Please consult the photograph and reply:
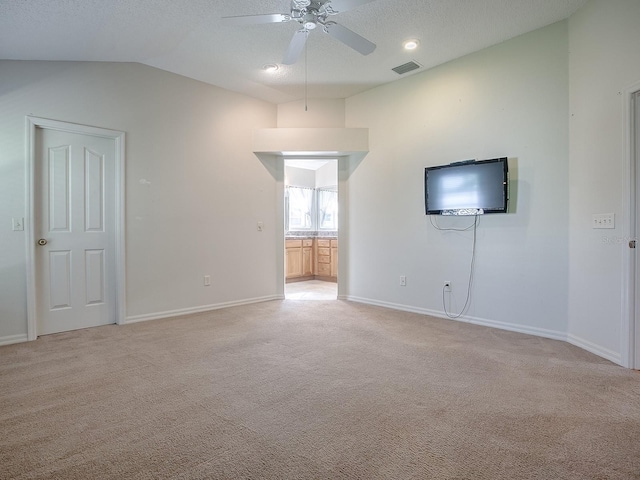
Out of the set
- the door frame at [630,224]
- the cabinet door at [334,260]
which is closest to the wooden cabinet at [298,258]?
the cabinet door at [334,260]

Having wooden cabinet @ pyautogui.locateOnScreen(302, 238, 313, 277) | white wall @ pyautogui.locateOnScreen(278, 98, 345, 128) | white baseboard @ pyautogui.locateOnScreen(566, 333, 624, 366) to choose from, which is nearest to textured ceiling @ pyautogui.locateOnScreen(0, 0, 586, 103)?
white wall @ pyautogui.locateOnScreen(278, 98, 345, 128)

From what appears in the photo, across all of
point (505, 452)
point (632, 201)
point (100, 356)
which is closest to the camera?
point (505, 452)

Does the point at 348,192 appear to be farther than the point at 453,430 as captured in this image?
Yes

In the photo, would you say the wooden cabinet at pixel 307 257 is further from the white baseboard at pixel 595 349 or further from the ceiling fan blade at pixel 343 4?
the ceiling fan blade at pixel 343 4

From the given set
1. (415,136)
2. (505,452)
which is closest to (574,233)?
(415,136)

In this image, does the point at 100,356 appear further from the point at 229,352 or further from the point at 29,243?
the point at 29,243

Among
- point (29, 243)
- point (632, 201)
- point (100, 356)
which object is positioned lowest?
point (100, 356)

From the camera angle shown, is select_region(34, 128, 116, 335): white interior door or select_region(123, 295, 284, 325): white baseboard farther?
select_region(123, 295, 284, 325): white baseboard

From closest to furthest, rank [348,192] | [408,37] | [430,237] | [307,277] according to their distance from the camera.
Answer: [408,37]
[430,237]
[348,192]
[307,277]

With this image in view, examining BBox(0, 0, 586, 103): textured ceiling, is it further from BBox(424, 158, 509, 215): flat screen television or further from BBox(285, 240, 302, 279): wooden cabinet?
BBox(285, 240, 302, 279): wooden cabinet

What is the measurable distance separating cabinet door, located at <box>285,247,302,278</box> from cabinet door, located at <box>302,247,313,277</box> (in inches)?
3.5

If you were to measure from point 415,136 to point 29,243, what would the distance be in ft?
14.2

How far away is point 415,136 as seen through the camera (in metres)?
4.35

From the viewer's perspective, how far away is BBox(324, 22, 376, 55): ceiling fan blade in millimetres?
2643
